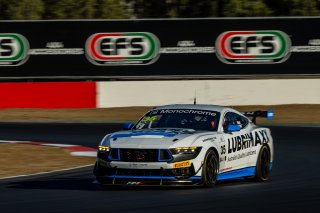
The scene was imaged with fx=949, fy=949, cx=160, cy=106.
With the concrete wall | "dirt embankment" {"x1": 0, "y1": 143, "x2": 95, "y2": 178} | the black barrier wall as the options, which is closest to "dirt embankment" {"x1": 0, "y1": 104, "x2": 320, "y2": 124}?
the concrete wall

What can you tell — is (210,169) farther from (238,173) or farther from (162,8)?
(162,8)

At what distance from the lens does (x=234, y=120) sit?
46.3 ft


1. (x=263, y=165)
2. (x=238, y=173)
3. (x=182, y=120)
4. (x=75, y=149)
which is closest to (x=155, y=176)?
(x=182, y=120)

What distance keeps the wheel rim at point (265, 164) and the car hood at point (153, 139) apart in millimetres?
1742

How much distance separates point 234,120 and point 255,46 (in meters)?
18.1

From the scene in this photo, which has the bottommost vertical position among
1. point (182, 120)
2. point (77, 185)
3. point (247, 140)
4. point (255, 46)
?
point (77, 185)

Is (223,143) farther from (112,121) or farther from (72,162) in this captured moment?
(112,121)

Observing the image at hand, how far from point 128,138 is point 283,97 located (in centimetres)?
1934

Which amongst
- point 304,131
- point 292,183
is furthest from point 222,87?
point 292,183

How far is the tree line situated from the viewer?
41125mm

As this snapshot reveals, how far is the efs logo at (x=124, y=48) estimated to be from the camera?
32.1 meters

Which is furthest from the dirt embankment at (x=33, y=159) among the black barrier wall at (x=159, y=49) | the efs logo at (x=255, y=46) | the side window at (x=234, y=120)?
the efs logo at (x=255, y=46)

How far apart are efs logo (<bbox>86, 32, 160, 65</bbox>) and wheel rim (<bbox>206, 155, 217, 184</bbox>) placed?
19.4 metres

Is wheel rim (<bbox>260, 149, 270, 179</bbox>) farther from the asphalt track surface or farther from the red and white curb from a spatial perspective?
the red and white curb
